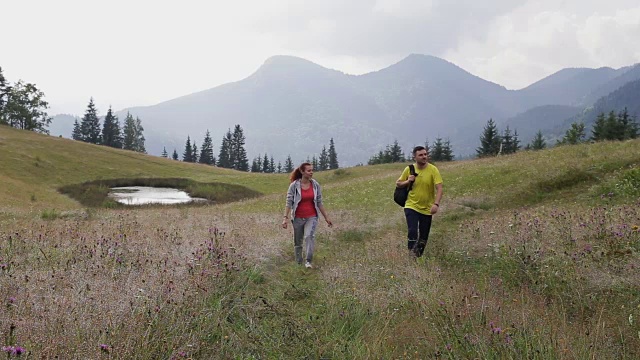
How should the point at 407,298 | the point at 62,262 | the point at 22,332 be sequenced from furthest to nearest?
the point at 62,262 < the point at 407,298 < the point at 22,332

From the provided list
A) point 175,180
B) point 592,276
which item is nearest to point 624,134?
point 175,180

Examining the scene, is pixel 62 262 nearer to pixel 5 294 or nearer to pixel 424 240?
pixel 5 294

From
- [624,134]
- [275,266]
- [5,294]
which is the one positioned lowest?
[275,266]

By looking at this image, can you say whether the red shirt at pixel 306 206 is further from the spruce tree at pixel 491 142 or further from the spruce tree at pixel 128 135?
the spruce tree at pixel 128 135

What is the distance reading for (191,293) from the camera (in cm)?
526

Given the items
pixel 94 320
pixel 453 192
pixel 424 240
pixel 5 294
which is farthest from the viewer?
pixel 453 192

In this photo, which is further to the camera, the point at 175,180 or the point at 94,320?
the point at 175,180

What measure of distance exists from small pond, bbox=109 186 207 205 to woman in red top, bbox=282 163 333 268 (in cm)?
2810

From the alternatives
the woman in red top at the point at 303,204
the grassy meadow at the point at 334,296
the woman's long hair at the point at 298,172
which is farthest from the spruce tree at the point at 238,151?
the woman in red top at the point at 303,204

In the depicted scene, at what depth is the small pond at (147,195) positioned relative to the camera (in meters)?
35.4

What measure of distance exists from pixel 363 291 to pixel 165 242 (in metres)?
5.06

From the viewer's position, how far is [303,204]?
9383 mm

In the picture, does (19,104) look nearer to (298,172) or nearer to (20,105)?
(20,105)

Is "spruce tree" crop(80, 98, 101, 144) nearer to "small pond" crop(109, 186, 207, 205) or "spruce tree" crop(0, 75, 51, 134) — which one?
"spruce tree" crop(0, 75, 51, 134)
